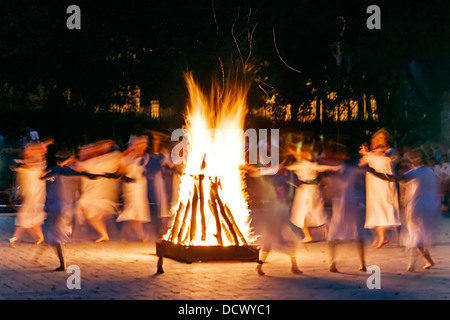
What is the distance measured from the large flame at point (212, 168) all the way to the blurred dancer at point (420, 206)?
2.48m

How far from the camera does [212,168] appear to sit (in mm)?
13578

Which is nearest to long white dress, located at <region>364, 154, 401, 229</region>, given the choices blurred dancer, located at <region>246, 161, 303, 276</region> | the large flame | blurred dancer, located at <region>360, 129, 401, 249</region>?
blurred dancer, located at <region>360, 129, 401, 249</region>

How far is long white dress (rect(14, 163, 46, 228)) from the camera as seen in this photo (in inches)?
612

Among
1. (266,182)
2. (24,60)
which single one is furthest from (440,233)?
(24,60)

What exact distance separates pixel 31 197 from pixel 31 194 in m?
0.05

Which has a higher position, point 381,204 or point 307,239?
point 381,204

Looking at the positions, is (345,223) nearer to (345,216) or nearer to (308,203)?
(345,216)

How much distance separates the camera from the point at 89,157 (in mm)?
16312

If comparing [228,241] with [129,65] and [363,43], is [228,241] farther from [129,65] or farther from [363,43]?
[363,43]

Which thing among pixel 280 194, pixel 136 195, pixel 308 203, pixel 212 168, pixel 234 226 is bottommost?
pixel 234 226

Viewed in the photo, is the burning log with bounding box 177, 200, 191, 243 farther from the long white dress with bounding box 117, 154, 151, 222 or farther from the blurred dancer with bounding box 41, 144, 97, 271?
the long white dress with bounding box 117, 154, 151, 222

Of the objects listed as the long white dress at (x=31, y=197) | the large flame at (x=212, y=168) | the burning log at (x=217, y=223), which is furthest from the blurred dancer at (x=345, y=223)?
the long white dress at (x=31, y=197)

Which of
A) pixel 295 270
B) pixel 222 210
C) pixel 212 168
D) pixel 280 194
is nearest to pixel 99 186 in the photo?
pixel 212 168

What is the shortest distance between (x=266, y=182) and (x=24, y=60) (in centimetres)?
1774
